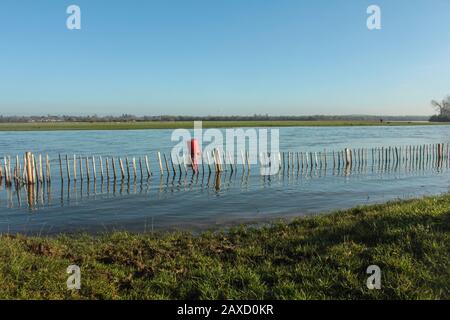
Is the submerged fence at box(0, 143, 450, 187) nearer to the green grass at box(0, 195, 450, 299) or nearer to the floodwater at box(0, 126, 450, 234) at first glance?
the floodwater at box(0, 126, 450, 234)

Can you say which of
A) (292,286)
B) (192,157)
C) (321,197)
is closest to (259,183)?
(321,197)

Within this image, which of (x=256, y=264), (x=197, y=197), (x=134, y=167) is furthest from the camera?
(x=134, y=167)

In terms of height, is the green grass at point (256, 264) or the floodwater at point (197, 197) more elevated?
the green grass at point (256, 264)

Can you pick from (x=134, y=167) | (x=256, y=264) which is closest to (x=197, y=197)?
(x=134, y=167)

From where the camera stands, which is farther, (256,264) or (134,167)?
(134,167)

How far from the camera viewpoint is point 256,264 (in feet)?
23.7

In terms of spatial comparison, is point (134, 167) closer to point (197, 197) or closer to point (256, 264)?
point (197, 197)

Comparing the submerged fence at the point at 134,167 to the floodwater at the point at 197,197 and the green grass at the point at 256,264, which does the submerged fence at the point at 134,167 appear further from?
the green grass at the point at 256,264

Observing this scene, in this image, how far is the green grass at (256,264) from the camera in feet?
18.8

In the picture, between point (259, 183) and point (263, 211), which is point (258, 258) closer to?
point (263, 211)

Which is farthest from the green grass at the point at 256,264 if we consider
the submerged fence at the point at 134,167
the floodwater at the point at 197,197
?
the submerged fence at the point at 134,167

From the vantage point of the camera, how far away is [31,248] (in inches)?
323

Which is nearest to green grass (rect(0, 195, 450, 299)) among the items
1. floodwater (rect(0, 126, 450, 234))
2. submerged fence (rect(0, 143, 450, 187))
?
floodwater (rect(0, 126, 450, 234))
